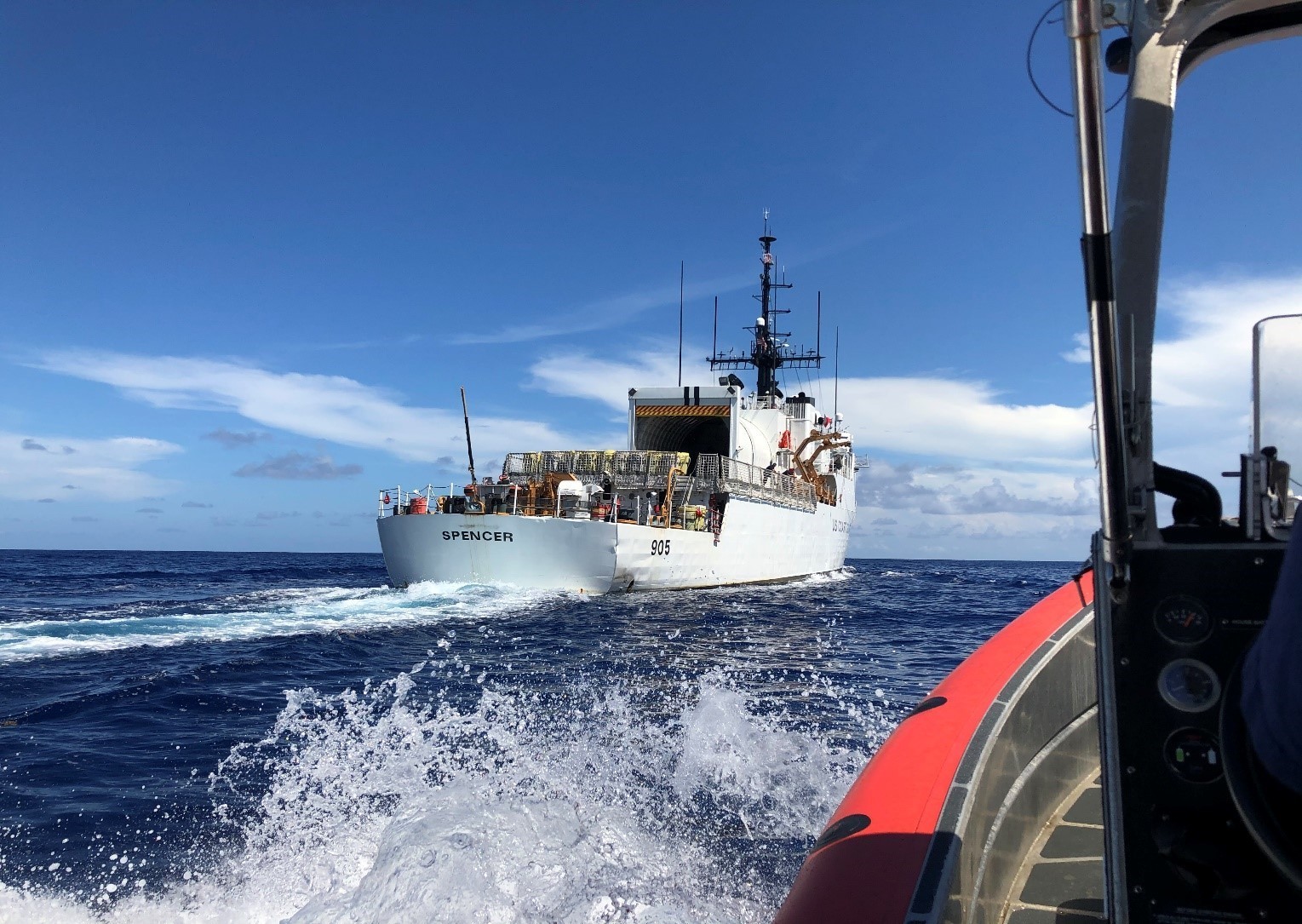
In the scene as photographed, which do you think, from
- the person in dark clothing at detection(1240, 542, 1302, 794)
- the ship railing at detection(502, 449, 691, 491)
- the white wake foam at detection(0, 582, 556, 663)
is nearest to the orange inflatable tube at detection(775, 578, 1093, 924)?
the person in dark clothing at detection(1240, 542, 1302, 794)

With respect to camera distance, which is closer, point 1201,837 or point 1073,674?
point 1201,837

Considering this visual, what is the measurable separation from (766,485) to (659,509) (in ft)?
18.1

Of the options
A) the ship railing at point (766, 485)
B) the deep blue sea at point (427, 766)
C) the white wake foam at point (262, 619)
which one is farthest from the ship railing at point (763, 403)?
the deep blue sea at point (427, 766)

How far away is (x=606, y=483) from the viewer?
26484 millimetres

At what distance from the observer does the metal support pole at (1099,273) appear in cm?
157

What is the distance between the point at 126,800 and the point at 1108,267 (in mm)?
6342

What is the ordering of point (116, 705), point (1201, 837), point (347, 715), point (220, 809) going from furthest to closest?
point (116, 705) < point (347, 715) < point (220, 809) < point (1201, 837)

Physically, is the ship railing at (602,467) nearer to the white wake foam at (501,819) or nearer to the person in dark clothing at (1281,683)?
the white wake foam at (501,819)

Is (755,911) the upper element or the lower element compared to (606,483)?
lower

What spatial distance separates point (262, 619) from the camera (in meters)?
15.6

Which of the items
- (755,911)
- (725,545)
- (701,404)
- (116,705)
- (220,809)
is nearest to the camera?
(755,911)

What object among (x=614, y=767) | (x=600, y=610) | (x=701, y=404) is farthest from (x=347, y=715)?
(x=701, y=404)

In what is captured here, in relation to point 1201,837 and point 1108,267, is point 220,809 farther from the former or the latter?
point 1108,267

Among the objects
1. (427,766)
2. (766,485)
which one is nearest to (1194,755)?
(427,766)
